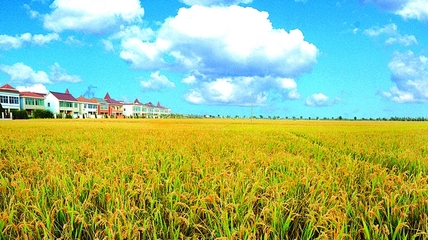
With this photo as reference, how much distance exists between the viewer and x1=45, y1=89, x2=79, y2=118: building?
78.3 meters

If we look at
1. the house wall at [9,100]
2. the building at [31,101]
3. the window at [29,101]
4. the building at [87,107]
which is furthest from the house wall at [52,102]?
the house wall at [9,100]

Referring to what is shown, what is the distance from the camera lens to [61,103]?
80562 millimetres

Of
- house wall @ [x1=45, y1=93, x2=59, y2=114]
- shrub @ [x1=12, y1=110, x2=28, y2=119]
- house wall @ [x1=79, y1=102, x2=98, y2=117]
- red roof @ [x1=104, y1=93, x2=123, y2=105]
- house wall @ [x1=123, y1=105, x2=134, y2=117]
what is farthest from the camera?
house wall @ [x1=123, y1=105, x2=134, y2=117]

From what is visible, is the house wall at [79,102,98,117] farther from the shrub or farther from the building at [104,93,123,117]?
the shrub

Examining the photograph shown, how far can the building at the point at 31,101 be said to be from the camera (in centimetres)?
6969

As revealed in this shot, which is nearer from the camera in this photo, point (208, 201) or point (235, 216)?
point (235, 216)

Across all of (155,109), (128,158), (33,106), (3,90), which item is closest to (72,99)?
(33,106)

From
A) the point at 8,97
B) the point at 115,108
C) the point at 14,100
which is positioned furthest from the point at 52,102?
the point at 115,108

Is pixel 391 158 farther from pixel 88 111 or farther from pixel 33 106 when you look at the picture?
pixel 88 111

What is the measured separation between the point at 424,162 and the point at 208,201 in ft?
15.4

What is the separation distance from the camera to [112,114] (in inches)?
4222

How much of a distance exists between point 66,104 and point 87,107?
8.60m

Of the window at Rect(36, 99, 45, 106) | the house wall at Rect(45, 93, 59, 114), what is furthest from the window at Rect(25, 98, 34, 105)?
the house wall at Rect(45, 93, 59, 114)

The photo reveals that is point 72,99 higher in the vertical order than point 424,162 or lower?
higher
